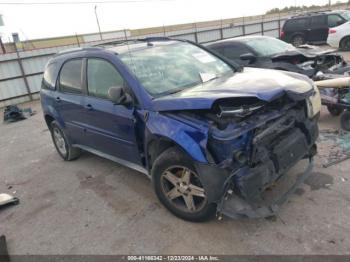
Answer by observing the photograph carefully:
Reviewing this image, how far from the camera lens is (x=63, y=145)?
17.8ft

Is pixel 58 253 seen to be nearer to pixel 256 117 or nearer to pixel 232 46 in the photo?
pixel 256 117

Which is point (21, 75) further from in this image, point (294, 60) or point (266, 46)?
point (294, 60)

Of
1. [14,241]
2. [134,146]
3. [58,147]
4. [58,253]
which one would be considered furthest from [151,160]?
[58,147]

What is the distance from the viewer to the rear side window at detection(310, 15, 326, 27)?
15.6m

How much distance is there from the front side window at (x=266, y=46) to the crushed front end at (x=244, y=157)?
5.11m

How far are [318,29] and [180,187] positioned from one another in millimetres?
15562

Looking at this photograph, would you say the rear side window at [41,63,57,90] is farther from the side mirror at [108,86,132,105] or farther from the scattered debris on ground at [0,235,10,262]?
the scattered debris on ground at [0,235,10,262]

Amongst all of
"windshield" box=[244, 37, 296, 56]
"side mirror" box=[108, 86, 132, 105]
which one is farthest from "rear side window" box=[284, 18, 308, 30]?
"side mirror" box=[108, 86, 132, 105]

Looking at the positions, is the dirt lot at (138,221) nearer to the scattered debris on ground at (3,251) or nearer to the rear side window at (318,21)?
the scattered debris on ground at (3,251)

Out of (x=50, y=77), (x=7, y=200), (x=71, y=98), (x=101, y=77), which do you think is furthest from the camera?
(x=50, y=77)

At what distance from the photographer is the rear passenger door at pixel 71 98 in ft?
14.2

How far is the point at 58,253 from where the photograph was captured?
3100 mm

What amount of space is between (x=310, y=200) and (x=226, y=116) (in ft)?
4.58

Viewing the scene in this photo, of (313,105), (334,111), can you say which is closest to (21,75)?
(334,111)
